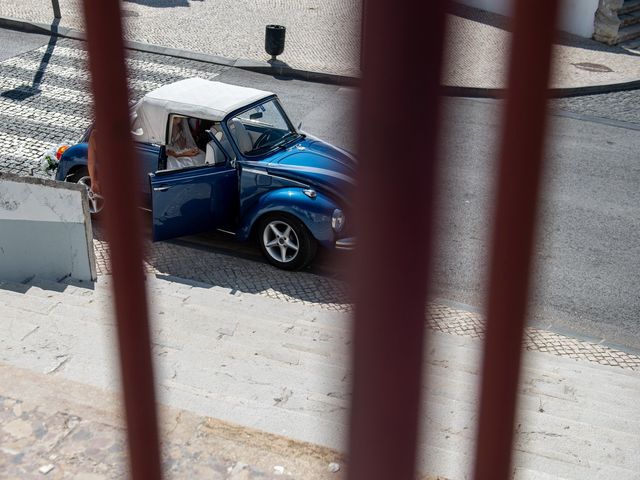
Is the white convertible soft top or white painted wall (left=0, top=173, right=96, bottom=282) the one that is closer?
white painted wall (left=0, top=173, right=96, bottom=282)

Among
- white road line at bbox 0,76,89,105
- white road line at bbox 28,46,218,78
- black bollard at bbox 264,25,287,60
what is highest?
black bollard at bbox 264,25,287,60

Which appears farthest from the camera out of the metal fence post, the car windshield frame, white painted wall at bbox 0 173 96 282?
the metal fence post

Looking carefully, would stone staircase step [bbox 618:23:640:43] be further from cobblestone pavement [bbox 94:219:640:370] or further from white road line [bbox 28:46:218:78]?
cobblestone pavement [bbox 94:219:640:370]

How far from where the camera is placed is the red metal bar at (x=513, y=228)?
0.86m

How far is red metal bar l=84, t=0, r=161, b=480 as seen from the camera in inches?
43.9

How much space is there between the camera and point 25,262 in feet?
22.7

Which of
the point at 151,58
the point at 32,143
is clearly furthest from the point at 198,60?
the point at 32,143

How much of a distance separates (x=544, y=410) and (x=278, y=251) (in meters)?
3.35

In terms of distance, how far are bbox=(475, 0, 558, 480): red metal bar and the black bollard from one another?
1374 cm

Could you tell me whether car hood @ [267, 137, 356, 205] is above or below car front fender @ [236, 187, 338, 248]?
above

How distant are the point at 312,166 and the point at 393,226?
7.10 meters

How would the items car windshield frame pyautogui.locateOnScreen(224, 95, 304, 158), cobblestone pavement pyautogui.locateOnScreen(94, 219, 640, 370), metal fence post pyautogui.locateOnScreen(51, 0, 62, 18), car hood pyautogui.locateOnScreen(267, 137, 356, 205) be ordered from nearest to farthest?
cobblestone pavement pyautogui.locateOnScreen(94, 219, 640, 370) < car hood pyautogui.locateOnScreen(267, 137, 356, 205) < car windshield frame pyautogui.locateOnScreen(224, 95, 304, 158) < metal fence post pyautogui.locateOnScreen(51, 0, 62, 18)

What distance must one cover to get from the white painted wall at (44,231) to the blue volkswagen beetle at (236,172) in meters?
0.86

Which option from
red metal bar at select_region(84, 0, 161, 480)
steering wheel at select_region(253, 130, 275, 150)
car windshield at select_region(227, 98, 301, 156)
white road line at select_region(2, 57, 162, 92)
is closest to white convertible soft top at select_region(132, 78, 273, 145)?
car windshield at select_region(227, 98, 301, 156)
